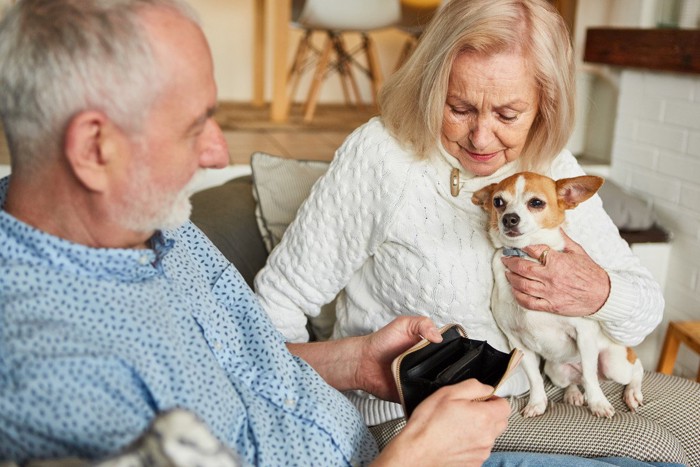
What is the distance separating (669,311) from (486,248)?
159cm

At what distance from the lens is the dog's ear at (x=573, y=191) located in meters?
1.52

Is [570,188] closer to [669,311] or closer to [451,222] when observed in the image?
[451,222]

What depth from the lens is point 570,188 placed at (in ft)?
5.06

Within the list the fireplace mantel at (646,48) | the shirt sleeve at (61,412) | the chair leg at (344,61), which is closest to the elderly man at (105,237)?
the shirt sleeve at (61,412)

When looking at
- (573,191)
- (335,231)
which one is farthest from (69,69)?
(573,191)

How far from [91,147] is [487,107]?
31.8 inches

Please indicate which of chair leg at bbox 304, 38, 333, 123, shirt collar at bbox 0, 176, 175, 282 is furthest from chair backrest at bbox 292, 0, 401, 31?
shirt collar at bbox 0, 176, 175, 282

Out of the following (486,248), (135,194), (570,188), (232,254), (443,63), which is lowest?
(232,254)

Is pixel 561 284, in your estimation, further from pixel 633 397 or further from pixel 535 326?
pixel 633 397

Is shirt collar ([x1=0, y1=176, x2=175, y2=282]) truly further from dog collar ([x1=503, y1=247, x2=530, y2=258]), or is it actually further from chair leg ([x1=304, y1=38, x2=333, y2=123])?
chair leg ([x1=304, y1=38, x2=333, y2=123])

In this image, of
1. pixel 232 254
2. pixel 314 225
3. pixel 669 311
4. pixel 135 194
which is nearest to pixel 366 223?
pixel 314 225

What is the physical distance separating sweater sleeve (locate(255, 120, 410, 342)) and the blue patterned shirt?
0.36m

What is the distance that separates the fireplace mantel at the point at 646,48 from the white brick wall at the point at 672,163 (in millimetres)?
70

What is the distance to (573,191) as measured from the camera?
154 centimetres
